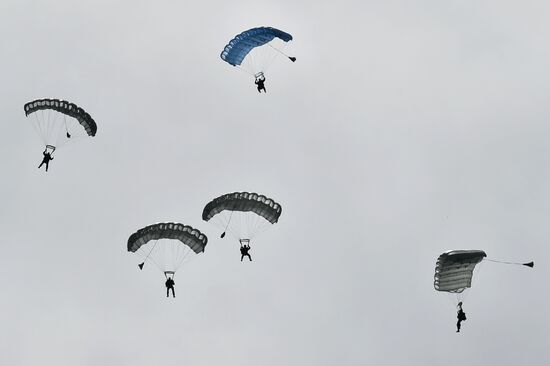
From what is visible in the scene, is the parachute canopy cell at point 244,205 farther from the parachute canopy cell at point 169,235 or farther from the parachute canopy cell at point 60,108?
the parachute canopy cell at point 60,108

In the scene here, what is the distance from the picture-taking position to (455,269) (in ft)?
202

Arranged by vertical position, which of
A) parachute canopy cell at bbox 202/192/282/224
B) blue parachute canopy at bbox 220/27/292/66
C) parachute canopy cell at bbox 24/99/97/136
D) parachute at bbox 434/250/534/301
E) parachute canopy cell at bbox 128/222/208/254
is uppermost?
blue parachute canopy at bbox 220/27/292/66

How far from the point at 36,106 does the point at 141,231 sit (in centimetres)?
1228

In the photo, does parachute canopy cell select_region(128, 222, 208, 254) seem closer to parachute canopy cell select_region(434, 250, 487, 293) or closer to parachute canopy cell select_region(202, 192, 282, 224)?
parachute canopy cell select_region(202, 192, 282, 224)

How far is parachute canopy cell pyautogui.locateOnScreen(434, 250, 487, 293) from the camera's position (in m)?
60.7

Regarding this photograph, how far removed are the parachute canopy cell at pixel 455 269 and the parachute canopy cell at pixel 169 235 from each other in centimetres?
1343

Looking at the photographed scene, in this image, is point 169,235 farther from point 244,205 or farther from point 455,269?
point 455,269

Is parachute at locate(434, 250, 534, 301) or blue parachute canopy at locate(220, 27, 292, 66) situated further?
blue parachute canopy at locate(220, 27, 292, 66)

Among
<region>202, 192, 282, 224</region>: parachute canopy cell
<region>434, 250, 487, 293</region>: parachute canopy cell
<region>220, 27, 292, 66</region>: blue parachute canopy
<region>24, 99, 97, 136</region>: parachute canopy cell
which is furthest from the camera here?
<region>220, 27, 292, 66</region>: blue parachute canopy

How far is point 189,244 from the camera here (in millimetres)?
62812

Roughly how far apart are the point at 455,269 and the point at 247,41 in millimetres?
21091

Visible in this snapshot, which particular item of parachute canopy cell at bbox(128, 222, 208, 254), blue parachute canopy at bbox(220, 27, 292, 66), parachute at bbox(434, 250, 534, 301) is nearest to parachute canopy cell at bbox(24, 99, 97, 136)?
blue parachute canopy at bbox(220, 27, 292, 66)

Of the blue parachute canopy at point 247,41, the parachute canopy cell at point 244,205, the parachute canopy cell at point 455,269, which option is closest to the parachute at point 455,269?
the parachute canopy cell at point 455,269

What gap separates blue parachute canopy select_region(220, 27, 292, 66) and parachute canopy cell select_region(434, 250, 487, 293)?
1935 centimetres
